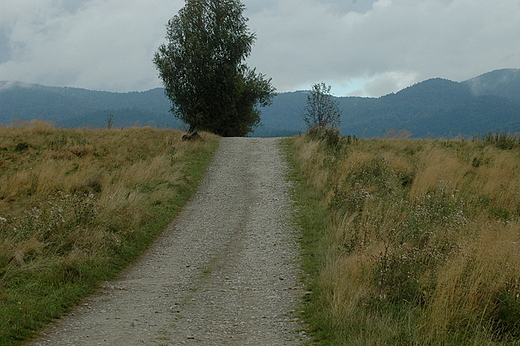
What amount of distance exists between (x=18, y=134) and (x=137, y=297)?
64.3ft

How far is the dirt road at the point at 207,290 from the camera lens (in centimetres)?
522

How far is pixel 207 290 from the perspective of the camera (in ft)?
22.8

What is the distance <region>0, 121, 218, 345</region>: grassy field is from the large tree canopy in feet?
27.0

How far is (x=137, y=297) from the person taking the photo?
6676 mm

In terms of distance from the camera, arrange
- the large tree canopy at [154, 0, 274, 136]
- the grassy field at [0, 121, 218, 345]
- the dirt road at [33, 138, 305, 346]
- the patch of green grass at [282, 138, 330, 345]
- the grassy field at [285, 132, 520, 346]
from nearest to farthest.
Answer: the grassy field at [285, 132, 520, 346] < the dirt road at [33, 138, 305, 346] < the patch of green grass at [282, 138, 330, 345] < the grassy field at [0, 121, 218, 345] < the large tree canopy at [154, 0, 274, 136]

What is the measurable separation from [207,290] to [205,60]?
27.0 metres

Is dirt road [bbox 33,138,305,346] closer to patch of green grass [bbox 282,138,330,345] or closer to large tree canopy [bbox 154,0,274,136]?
patch of green grass [bbox 282,138,330,345]

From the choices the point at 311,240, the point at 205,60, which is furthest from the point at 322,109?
the point at 311,240

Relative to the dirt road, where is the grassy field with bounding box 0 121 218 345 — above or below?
above

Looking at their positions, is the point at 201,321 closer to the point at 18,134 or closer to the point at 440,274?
the point at 440,274

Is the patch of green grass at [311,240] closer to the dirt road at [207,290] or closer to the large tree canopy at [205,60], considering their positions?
the dirt road at [207,290]

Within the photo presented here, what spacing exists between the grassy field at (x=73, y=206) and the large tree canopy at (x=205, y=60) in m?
8.22

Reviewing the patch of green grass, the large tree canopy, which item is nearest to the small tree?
the large tree canopy

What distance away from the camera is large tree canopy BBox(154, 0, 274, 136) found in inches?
1255
